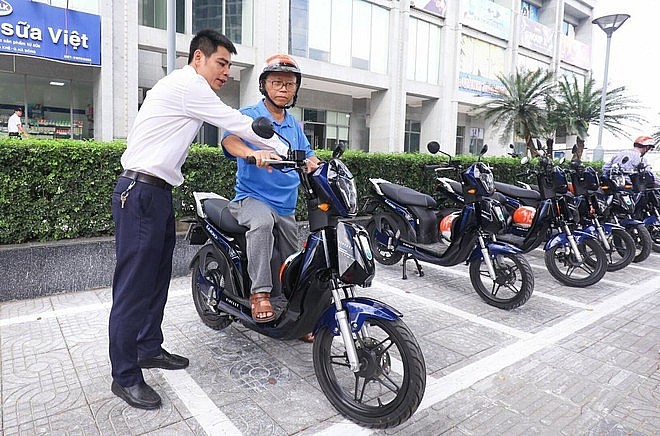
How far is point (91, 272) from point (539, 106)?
74.0 ft

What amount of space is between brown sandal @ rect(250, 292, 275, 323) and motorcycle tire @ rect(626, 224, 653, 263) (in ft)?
19.7

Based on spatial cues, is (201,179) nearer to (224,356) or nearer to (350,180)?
(224,356)

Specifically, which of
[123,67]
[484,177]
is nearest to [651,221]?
[484,177]

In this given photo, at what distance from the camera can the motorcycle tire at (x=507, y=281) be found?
14.3 feet

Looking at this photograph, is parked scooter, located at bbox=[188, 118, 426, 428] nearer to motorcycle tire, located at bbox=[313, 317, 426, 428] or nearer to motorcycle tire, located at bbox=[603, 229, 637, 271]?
motorcycle tire, located at bbox=[313, 317, 426, 428]

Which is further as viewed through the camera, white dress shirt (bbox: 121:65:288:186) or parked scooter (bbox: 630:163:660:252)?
parked scooter (bbox: 630:163:660:252)

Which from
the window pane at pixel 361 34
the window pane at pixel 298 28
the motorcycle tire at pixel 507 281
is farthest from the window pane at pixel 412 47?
the motorcycle tire at pixel 507 281

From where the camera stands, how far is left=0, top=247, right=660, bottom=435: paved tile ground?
2512 mm

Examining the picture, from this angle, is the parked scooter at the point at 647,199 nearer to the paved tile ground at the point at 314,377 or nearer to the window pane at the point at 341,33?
the paved tile ground at the point at 314,377

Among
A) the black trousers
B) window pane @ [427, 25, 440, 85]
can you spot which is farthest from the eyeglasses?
window pane @ [427, 25, 440, 85]

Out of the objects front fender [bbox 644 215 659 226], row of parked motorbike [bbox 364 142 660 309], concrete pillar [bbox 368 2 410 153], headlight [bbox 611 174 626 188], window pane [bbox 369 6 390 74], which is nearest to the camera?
row of parked motorbike [bbox 364 142 660 309]

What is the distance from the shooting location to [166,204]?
2.70 m

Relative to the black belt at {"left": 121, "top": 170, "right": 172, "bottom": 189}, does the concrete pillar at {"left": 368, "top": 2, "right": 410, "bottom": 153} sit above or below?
above

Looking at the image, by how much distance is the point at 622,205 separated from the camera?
22.4ft
